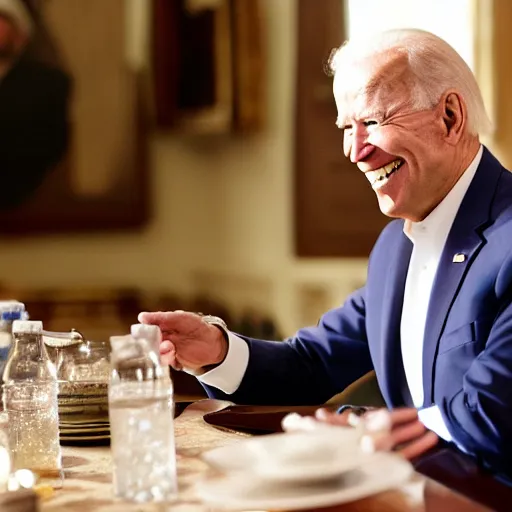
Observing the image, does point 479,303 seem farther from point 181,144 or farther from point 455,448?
point 181,144

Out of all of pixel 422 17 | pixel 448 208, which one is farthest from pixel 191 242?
pixel 448 208

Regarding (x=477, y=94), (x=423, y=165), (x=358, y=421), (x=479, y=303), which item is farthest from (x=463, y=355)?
(x=358, y=421)

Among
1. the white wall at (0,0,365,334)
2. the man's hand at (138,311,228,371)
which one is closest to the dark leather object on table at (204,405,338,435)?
the man's hand at (138,311,228,371)

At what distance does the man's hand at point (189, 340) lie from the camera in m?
1.82

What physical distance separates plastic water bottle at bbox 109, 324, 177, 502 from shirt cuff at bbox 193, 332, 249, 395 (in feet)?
2.30

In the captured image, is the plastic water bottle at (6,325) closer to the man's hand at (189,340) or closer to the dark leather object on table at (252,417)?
the man's hand at (189,340)

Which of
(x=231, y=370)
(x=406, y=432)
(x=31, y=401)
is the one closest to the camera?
(x=406, y=432)

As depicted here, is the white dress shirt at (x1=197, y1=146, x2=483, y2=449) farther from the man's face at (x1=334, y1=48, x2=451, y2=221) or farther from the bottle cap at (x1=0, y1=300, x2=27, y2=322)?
the bottle cap at (x1=0, y1=300, x2=27, y2=322)

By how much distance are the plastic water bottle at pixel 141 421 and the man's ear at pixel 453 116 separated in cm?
92

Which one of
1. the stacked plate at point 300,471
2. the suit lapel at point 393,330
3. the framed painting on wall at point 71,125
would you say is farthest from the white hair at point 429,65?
the framed painting on wall at point 71,125

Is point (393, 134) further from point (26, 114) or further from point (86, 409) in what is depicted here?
point (26, 114)

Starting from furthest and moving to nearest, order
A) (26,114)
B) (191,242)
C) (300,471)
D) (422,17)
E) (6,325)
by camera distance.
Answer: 1. (191,242)
2. (26,114)
3. (422,17)
4. (6,325)
5. (300,471)

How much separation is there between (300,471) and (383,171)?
1.01m

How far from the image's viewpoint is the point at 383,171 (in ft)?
6.45
